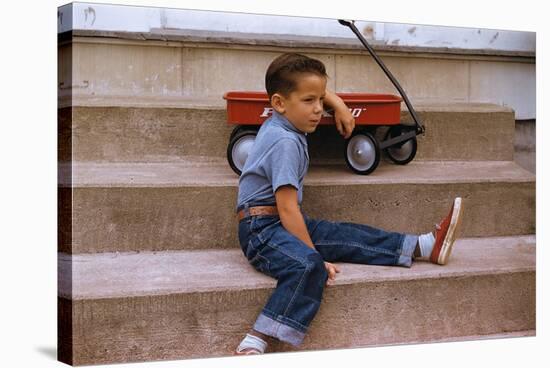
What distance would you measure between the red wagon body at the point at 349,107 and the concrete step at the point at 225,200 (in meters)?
0.20

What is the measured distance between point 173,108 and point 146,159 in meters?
0.24

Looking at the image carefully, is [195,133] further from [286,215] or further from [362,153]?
[362,153]

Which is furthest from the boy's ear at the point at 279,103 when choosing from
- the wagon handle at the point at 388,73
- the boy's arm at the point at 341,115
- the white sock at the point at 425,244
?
the white sock at the point at 425,244

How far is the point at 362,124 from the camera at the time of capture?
15.1ft

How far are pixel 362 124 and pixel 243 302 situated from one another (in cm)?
99

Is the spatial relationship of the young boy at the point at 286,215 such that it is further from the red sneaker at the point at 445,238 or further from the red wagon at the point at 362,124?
the red sneaker at the point at 445,238

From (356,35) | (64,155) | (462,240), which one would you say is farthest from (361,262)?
(64,155)

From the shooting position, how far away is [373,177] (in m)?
4.66

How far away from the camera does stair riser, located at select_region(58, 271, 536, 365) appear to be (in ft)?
13.2

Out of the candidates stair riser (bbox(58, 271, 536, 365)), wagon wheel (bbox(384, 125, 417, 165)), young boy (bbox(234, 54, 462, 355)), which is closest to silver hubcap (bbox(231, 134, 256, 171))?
young boy (bbox(234, 54, 462, 355))

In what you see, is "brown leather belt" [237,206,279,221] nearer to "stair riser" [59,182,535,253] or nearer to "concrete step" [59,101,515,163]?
"stair riser" [59,182,535,253]

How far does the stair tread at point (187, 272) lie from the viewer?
404 centimetres

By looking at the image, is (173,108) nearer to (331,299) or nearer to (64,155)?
(64,155)

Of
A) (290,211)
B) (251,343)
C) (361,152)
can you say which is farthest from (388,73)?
(251,343)
